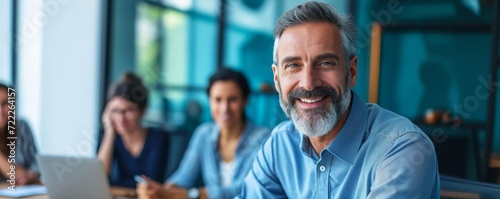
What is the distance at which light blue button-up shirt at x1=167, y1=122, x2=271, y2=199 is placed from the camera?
2686 mm

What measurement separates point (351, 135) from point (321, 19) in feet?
1.00

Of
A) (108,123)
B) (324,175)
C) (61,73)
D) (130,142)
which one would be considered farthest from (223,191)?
(61,73)

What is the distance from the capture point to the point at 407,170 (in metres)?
1.22

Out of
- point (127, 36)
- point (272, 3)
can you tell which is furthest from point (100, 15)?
point (272, 3)

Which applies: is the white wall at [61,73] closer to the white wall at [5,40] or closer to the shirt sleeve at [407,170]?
the white wall at [5,40]

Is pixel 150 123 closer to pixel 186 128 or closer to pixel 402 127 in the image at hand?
pixel 186 128

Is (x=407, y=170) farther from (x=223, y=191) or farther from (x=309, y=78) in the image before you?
(x=223, y=191)

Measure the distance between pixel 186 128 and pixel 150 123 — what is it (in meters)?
0.34

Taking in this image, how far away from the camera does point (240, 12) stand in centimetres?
406

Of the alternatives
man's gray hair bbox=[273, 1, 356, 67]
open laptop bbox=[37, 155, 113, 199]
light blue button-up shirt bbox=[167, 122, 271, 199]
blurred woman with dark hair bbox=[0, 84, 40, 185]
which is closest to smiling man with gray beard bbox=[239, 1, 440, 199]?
man's gray hair bbox=[273, 1, 356, 67]

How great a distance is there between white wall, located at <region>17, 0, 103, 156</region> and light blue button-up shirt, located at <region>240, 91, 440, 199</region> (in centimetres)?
276

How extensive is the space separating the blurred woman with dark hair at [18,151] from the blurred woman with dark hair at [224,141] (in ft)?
2.11

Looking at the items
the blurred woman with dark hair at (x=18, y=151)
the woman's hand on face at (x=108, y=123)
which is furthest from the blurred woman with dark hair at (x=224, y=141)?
the blurred woman with dark hair at (x=18, y=151)

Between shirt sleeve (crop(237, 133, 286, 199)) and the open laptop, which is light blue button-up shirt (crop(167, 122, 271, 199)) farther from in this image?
shirt sleeve (crop(237, 133, 286, 199))
